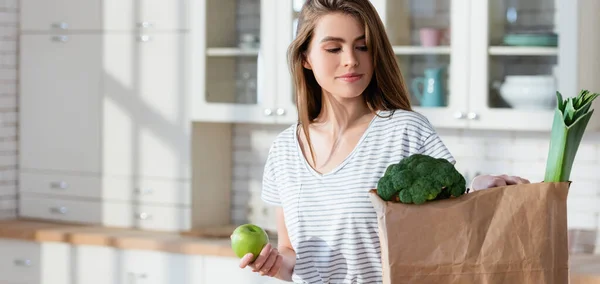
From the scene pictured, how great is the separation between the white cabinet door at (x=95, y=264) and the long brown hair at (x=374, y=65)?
2576mm

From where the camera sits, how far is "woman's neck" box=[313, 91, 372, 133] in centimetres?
200

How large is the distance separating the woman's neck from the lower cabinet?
2.08 m

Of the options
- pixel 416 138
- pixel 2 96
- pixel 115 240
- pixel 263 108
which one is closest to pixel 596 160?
pixel 263 108

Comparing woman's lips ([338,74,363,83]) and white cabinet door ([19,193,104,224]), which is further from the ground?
woman's lips ([338,74,363,83])

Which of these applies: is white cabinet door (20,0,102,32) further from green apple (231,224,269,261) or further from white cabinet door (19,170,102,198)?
green apple (231,224,269,261)

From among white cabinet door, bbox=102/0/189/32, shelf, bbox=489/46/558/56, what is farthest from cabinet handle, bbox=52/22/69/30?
shelf, bbox=489/46/558/56

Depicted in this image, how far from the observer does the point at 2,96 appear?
195 inches

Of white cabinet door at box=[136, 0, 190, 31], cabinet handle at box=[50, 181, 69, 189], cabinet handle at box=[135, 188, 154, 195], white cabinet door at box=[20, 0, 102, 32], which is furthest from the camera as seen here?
cabinet handle at box=[50, 181, 69, 189]

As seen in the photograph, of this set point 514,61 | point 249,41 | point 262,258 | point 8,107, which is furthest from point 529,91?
point 8,107

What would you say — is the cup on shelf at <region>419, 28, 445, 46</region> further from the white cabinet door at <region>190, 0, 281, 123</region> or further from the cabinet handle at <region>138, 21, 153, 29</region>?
the cabinet handle at <region>138, 21, 153, 29</region>

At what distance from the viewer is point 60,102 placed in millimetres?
4875

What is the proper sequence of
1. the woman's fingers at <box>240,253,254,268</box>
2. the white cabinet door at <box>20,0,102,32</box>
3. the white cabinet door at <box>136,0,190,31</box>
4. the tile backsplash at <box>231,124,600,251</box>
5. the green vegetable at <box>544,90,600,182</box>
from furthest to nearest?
the white cabinet door at <box>20,0,102,32</box> → the white cabinet door at <box>136,0,190,31</box> → the tile backsplash at <box>231,124,600,251</box> → the woman's fingers at <box>240,253,254,268</box> → the green vegetable at <box>544,90,600,182</box>

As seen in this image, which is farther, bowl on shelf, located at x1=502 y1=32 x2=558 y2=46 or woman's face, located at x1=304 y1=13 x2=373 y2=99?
bowl on shelf, located at x1=502 y1=32 x2=558 y2=46

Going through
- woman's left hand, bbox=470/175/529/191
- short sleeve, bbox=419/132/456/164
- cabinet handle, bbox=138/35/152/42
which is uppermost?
cabinet handle, bbox=138/35/152/42
